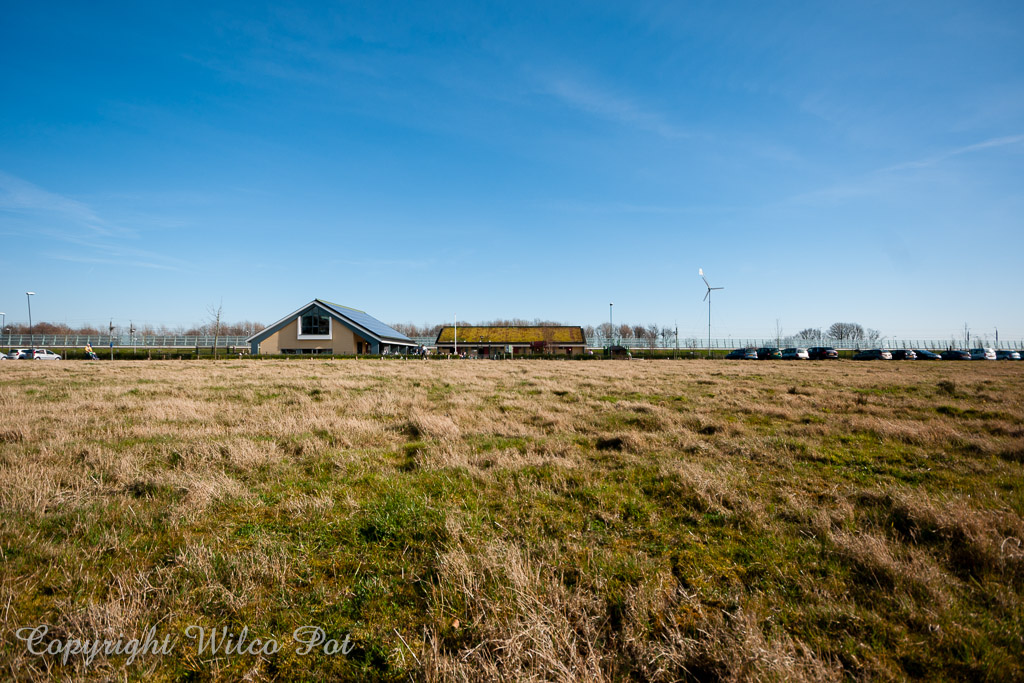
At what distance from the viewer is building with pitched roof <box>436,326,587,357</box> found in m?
80.6

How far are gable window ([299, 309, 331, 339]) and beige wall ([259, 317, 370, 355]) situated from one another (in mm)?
528

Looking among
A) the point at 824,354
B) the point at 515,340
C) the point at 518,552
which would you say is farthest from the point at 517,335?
the point at 518,552

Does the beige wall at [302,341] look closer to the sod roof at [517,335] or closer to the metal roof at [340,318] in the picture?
the metal roof at [340,318]

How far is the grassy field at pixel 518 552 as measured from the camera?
314 cm

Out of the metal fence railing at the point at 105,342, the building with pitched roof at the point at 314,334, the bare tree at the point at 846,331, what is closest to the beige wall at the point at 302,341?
A: the building with pitched roof at the point at 314,334

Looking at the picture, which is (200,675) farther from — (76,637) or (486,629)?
(486,629)

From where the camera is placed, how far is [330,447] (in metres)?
8.60

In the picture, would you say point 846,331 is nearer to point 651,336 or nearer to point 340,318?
point 651,336

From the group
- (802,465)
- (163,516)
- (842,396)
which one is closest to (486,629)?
(163,516)

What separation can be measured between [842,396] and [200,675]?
63.8ft

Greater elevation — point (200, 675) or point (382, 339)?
point (382, 339)

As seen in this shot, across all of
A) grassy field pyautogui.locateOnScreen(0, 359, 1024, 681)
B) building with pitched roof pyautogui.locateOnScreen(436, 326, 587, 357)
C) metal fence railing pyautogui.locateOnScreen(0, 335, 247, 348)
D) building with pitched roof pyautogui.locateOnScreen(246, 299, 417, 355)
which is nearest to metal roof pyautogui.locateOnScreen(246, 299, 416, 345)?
building with pitched roof pyautogui.locateOnScreen(246, 299, 417, 355)

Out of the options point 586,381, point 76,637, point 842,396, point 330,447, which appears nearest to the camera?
point 76,637

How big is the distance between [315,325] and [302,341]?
263cm
